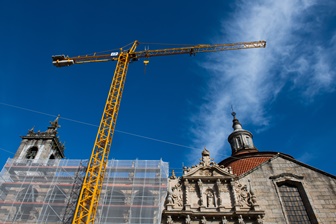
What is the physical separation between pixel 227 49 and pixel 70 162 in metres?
25.3

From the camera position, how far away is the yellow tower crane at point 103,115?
21.1 meters

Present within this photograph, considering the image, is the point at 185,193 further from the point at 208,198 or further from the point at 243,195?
the point at 243,195

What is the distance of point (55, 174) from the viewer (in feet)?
81.5

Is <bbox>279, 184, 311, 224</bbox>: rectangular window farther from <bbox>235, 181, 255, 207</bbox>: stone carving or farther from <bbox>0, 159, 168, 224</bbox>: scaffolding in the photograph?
<bbox>0, 159, 168, 224</bbox>: scaffolding

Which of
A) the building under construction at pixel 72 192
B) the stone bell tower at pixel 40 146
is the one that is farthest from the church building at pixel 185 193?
the stone bell tower at pixel 40 146

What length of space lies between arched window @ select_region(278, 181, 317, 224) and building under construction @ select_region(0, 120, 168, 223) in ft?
29.0

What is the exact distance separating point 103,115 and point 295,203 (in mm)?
18921

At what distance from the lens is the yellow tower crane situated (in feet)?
69.1

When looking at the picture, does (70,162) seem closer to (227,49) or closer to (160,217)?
(160,217)

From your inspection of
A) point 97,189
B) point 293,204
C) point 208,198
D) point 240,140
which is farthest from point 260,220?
point 240,140

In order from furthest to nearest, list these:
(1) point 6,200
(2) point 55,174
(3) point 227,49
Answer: (3) point 227,49 → (2) point 55,174 → (1) point 6,200

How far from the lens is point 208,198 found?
768 inches

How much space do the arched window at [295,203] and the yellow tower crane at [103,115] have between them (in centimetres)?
1419

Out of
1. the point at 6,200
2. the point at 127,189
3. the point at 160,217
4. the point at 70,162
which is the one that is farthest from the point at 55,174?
the point at 160,217
